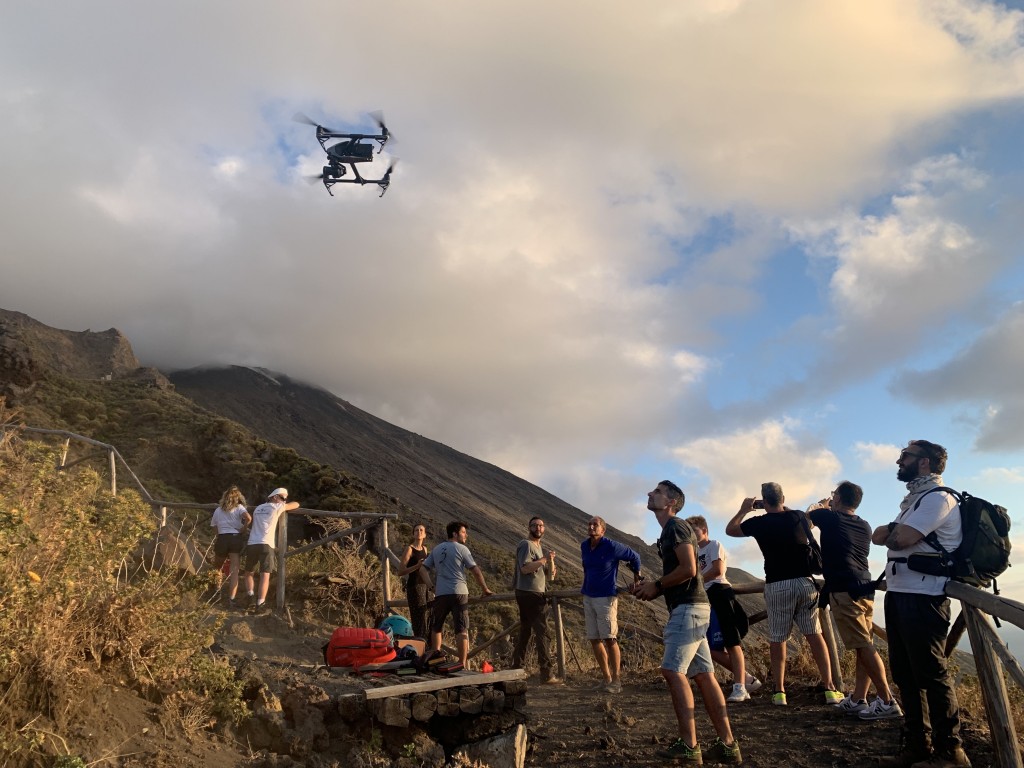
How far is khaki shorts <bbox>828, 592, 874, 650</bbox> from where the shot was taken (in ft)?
18.2

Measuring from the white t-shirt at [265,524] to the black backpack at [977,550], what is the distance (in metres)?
6.60

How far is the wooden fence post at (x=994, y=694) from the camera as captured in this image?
13.7ft

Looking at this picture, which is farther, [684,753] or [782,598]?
[782,598]

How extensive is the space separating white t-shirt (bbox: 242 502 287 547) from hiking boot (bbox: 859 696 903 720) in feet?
19.9

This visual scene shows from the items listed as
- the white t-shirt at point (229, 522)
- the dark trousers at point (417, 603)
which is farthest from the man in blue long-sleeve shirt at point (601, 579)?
the white t-shirt at point (229, 522)

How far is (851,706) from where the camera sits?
579 cm

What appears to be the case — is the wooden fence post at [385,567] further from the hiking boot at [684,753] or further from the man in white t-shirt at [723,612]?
the hiking boot at [684,753]

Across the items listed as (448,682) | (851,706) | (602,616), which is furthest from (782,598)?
(448,682)

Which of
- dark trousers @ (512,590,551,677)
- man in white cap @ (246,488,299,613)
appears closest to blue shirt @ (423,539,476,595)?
dark trousers @ (512,590,551,677)

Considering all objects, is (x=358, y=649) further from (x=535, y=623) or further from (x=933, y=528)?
(x=933, y=528)

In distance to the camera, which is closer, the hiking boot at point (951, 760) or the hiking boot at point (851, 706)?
the hiking boot at point (951, 760)

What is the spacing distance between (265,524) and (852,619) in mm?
6021

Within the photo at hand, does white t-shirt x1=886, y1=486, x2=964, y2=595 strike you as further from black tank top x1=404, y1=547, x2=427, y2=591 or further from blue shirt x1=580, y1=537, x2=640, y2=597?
black tank top x1=404, y1=547, x2=427, y2=591

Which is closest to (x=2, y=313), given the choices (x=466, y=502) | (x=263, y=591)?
(x=466, y=502)
